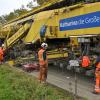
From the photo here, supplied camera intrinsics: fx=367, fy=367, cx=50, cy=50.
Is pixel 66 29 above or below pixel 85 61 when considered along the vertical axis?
above

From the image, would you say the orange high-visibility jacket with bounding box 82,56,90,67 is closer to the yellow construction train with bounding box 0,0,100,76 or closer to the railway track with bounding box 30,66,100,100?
the yellow construction train with bounding box 0,0,100,76

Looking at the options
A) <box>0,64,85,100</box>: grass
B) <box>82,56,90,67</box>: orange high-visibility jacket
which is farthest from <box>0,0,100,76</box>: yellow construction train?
<box>0,64,85,100</box>: grass

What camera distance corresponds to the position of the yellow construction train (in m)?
12.2

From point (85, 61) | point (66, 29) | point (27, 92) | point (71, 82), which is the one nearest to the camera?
point (27, 92)

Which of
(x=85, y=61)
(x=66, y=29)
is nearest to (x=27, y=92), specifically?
(x=85, y=61)

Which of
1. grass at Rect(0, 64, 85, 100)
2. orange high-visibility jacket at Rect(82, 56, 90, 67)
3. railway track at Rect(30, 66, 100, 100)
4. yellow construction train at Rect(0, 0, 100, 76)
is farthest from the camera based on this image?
yellow construction train at Rect(0, 0, 100, 76)

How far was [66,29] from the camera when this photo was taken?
1384cm

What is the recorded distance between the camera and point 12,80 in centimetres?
1311

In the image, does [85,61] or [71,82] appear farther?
[71,82]

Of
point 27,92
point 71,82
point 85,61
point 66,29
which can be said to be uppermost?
point 66,29

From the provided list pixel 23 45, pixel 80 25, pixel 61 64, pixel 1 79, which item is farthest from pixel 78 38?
pixel 23 45

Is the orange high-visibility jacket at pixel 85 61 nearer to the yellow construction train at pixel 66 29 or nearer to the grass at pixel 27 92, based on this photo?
the yellow construction train at pixel 66 29

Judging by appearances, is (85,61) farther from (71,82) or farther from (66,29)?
(66,29)

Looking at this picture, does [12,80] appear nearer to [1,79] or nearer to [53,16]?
[1,79]
